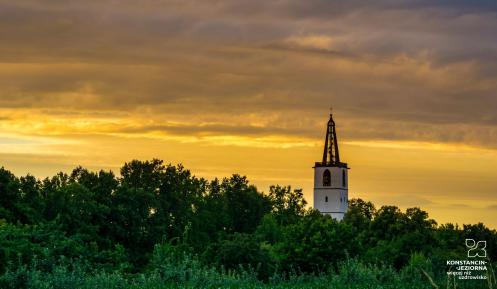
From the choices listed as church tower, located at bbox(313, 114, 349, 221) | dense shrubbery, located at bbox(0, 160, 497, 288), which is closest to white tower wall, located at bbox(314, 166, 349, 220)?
church tower, located at bbox(313, 114, 349, 221)

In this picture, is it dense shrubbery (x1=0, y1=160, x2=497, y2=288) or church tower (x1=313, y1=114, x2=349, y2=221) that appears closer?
dense shrubbery (x1=0, y1=160, x2=497, y2=288)

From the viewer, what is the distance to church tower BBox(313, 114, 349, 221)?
134 metres

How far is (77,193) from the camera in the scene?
58.8 meters

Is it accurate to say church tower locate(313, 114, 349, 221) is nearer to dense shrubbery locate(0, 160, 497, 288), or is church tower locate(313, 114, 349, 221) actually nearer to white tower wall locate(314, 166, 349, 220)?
white tower wall locate(314, 166, 349, 220)

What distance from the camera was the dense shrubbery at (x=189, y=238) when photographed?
2508 centimetres

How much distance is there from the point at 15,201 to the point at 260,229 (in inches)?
1048

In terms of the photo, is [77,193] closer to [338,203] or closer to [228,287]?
[228,287]

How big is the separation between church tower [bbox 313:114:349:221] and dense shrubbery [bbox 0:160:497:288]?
3894cm

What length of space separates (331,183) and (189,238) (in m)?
66.7

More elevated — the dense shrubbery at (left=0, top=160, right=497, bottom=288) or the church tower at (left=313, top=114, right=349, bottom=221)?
the church tower at (left=313, top=114, right=349, bottom=221)

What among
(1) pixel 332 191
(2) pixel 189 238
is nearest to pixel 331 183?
(1) pixel 332 191

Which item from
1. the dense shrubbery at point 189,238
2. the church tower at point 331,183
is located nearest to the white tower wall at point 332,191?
the church tower at point 331,183

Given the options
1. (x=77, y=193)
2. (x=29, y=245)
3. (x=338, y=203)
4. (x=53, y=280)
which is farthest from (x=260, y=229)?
(x=338, y=203)

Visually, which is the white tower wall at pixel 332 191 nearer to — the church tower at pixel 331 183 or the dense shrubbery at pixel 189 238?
the church tower at pixel 331 183
